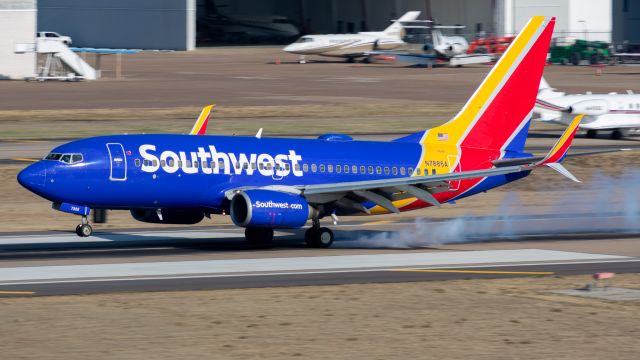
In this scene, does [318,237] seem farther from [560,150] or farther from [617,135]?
[617,135]

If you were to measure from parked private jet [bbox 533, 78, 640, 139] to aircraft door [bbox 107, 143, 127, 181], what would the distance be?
46346 millimetres

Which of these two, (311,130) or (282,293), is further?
(311,130)

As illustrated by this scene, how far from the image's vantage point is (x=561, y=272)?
34.0 m

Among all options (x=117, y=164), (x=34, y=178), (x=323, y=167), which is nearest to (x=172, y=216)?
(x=117, y=164)

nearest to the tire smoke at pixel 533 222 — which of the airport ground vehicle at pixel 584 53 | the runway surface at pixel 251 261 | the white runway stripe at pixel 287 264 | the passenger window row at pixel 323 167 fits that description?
the runway surface at pixel 251 261

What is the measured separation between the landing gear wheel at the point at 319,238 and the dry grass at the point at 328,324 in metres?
8.63

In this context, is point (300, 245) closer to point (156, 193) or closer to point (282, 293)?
point (156, 193)

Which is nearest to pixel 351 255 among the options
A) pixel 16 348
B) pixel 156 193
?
pixel 156 193

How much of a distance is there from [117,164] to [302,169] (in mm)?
6691

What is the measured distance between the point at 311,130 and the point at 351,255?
130 feet

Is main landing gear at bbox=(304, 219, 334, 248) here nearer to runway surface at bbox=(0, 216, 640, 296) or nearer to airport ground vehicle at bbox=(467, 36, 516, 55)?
runway surface at bbox=(0, 216, 640, 296)

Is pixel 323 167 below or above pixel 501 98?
below

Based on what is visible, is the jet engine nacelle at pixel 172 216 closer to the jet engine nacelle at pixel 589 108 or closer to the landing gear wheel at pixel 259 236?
the landing gear wheel at pixel 259 236

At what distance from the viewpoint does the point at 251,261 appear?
118 feet
